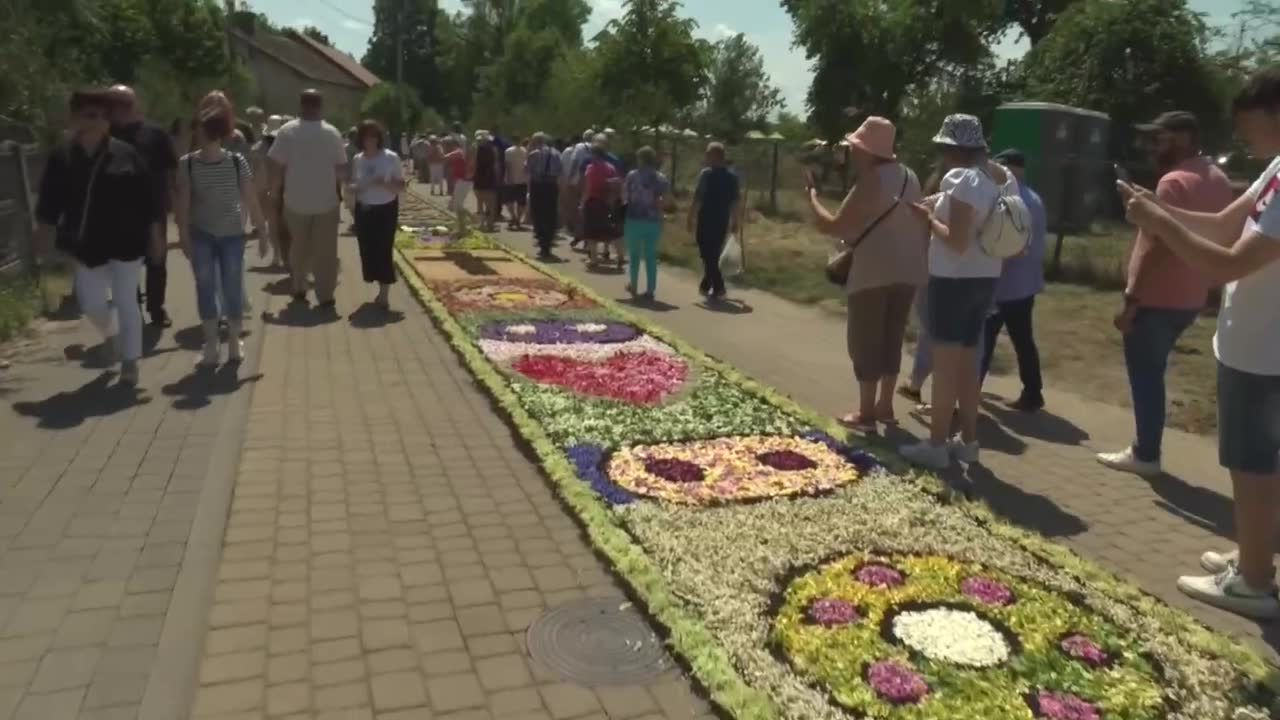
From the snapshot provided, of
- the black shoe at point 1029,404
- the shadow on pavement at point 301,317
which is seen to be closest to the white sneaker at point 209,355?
the shadow on pavement at point 301,317

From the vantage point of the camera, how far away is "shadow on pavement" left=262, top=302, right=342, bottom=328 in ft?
33.7

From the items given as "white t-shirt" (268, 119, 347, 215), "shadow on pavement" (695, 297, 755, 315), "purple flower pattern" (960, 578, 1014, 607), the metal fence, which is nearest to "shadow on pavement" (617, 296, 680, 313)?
"shadow on pavement" (695, 297, 755, 315)

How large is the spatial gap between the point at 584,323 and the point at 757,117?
1966 inches

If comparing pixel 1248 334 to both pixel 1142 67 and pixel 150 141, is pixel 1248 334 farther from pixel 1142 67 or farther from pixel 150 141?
pixel 1142 67

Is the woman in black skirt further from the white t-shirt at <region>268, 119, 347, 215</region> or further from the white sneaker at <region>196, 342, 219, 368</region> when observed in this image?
the white sneaker at <region>196, 342, 219, 368</region>

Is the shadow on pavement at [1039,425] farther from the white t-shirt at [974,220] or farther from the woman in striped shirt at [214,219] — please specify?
the woman in striped shirt at [214,219]

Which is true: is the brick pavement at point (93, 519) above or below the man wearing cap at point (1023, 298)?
below

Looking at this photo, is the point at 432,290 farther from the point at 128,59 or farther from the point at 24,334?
the point at 128,59

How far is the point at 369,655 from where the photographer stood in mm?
3957

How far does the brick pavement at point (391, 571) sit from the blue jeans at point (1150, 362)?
365 centimetres

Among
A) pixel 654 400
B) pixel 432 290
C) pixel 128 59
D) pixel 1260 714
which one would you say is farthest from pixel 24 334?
pixel 128 59

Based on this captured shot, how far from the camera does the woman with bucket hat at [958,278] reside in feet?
19.2

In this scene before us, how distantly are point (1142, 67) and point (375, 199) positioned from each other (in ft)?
62.1

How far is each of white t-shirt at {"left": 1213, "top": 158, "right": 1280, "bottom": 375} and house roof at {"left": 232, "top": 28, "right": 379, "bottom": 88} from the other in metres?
83.2
